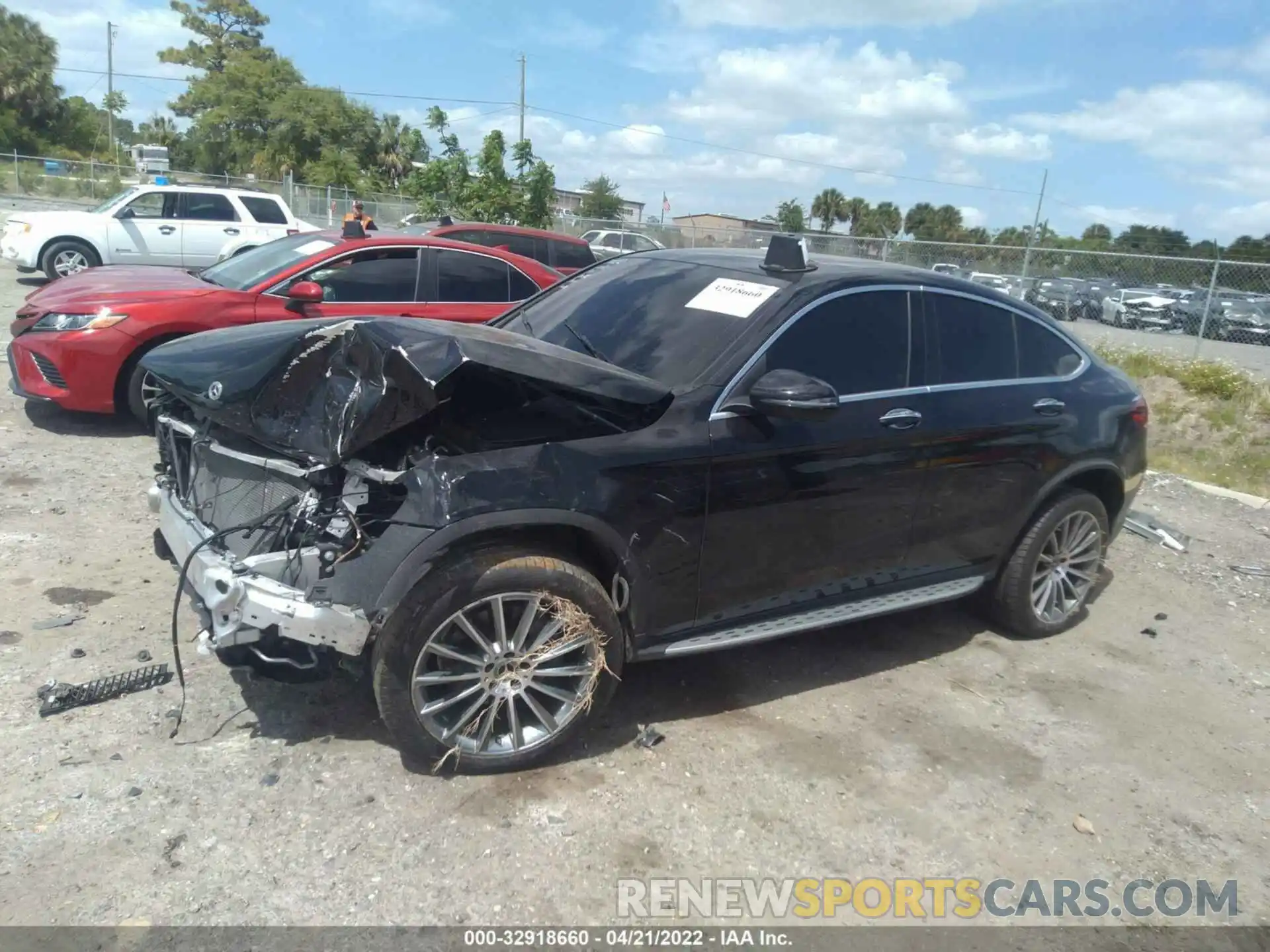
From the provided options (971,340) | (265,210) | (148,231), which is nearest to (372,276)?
(971,340)

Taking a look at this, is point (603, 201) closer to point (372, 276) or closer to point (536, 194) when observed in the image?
point (536, 194)

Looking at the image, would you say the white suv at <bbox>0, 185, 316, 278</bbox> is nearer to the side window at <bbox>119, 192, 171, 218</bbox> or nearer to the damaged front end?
the side window at <bbox>119, 192, 171, 218</bbox>

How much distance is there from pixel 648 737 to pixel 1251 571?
5084 mm

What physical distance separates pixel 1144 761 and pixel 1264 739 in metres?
0.80

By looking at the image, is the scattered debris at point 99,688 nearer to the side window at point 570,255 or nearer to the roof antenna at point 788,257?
the roof antenna at point 788,257

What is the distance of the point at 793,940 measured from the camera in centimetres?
288

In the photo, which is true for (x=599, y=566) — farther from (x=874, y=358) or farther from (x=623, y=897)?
(x=874, y=358)

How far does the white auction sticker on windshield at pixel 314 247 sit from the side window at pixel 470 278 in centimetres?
87

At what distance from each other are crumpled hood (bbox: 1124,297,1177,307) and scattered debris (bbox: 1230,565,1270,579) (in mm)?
12530

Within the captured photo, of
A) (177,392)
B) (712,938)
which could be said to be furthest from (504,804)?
(177,392)

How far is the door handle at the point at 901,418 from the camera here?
13.6 feet

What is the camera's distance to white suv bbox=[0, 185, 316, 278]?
14852 millimetres

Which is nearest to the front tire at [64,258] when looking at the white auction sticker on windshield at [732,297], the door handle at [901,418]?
the white auction sticker on windshield at [732,297]

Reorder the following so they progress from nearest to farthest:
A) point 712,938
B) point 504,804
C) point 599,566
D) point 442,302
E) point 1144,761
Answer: point 712,938 < point 504,804 < point 599,566 < point 1144,761 < point 442,302
